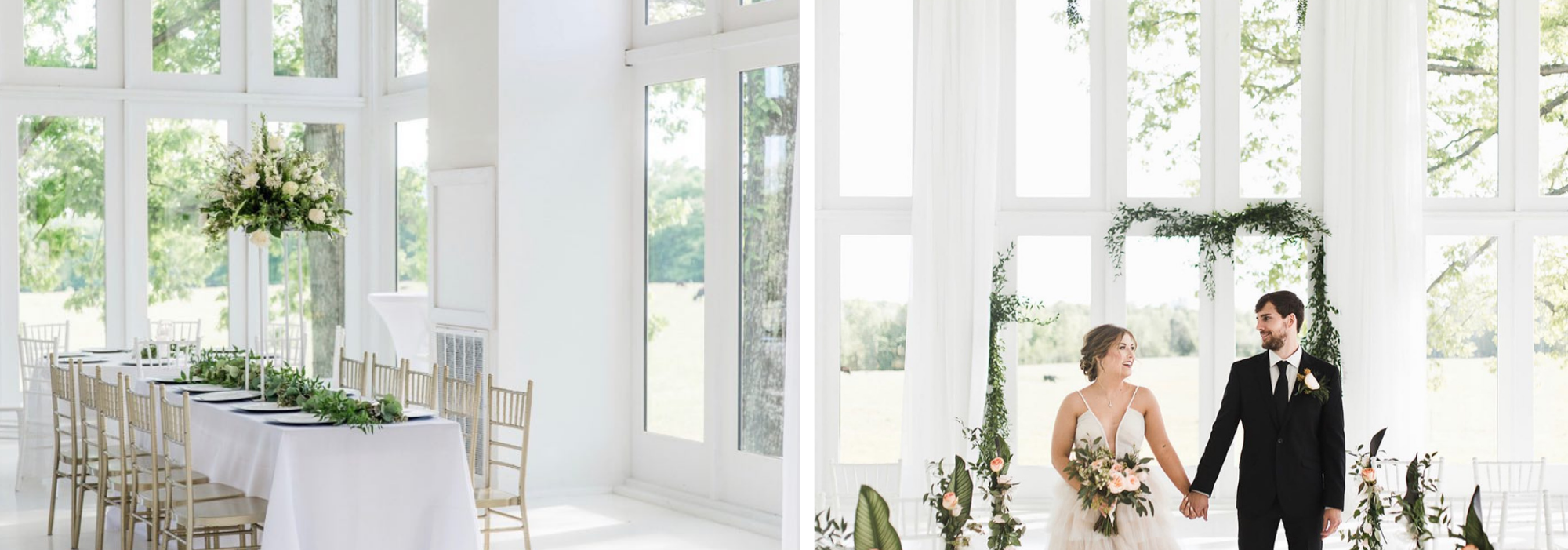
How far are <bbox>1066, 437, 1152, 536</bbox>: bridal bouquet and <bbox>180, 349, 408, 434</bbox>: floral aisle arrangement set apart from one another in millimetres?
2721

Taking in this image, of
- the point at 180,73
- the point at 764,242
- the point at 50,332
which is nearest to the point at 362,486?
the point at 764,242

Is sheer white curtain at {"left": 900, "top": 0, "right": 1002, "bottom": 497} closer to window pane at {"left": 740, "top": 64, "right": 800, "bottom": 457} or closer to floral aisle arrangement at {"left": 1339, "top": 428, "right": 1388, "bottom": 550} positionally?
window pane at {"left": 740, "top": 64, "right": 800, "bottom": 457}

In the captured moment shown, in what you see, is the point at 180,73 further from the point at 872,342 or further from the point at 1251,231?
the point at 1251,231

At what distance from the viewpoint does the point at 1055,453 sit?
5199 mm

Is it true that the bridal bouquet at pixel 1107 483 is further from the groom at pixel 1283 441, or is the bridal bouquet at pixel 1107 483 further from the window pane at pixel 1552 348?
the window pane at pixel 1552 348

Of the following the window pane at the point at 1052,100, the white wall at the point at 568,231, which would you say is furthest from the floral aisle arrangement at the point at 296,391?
the window pane at the point at 1052,100

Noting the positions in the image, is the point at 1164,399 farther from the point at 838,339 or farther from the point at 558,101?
the point at 558,101

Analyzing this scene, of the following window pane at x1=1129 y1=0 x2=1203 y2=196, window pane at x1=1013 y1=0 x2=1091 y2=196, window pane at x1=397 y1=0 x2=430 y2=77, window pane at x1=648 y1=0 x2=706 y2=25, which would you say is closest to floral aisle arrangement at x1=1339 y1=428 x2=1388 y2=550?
window pane at x1=1129 y1=0 x2=1203 y2=196

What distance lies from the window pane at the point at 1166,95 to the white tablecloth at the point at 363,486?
4.86 metres

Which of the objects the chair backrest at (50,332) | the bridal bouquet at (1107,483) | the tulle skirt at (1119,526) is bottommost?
the tulle skirt at (1119,526)

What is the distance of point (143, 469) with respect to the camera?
19.0 feet

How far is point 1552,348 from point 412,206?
797cm

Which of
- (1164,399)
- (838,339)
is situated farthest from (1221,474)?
(838,339)

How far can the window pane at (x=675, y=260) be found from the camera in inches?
292
